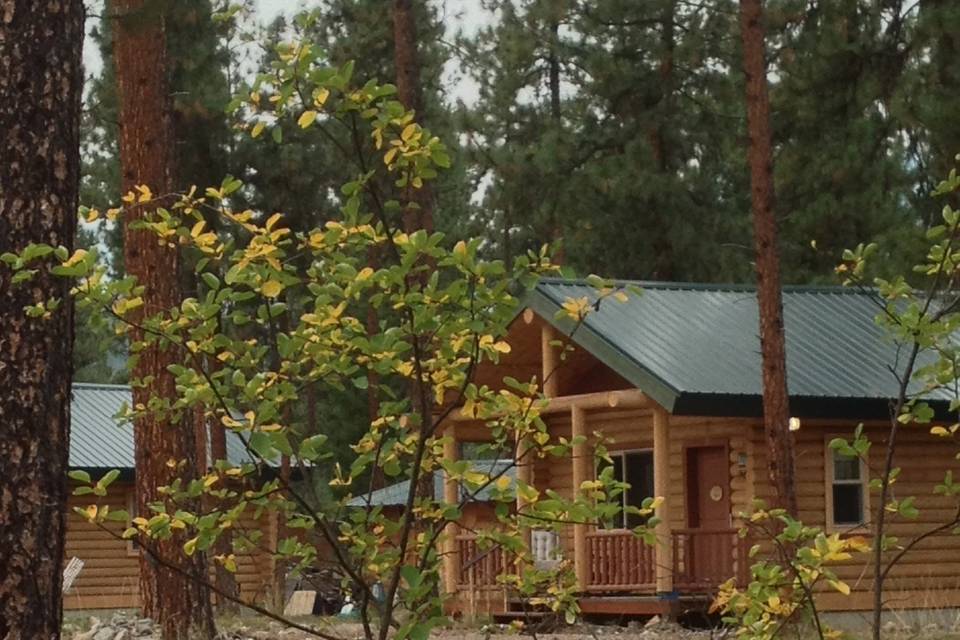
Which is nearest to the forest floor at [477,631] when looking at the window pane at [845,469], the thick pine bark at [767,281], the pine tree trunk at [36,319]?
the thick pine bark at [767,281]

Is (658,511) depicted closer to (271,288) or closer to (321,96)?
(271,288)

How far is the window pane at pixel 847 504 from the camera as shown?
2294 cm

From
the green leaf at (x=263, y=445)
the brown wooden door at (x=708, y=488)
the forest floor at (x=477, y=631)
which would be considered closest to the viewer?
the green leaf at (x=263, y=445)

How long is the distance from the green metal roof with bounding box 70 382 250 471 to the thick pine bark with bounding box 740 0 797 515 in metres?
14.2

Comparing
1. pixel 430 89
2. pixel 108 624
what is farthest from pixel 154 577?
pixel 430 89

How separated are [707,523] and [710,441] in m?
1.15

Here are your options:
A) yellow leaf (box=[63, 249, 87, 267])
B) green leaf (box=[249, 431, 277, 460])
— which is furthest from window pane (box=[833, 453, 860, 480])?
yellow leaf (box=[63, 249, 87, 267])

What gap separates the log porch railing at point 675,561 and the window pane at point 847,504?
79.3 inches

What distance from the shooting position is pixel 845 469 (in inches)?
906

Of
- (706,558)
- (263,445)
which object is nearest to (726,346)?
(706,558)

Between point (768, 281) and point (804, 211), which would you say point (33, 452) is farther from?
point (804, 211)

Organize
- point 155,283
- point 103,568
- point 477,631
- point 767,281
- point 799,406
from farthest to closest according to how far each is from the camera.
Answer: point 103,568, point 799,406, point 477,631, point 767,281, point 155,283

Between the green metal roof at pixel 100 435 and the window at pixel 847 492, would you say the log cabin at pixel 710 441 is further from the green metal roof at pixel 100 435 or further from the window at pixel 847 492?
→ the green metal roof at pixel 100 435

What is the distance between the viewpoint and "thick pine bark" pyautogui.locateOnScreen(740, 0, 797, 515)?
19203 millimetres
